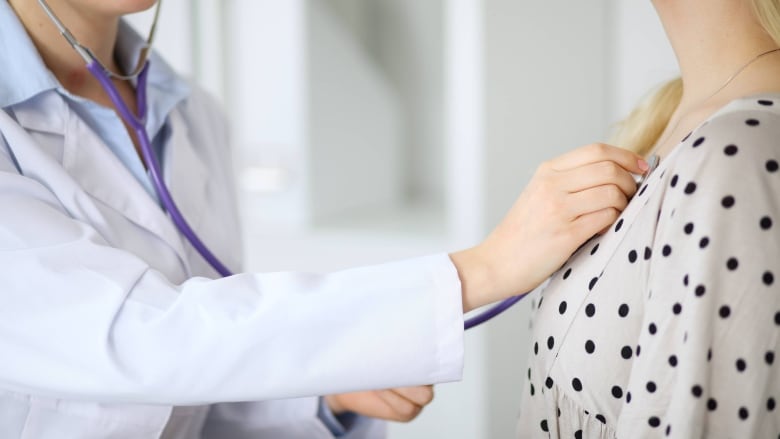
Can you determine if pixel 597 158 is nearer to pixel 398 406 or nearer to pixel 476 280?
pixel 476 280

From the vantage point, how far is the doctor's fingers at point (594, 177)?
0.75 m

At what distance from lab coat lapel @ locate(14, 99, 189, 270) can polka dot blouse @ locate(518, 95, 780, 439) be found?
1.95 ft

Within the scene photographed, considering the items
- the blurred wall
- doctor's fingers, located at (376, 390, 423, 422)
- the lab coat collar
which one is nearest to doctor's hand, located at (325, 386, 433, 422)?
doctor's fingers, located at (376, 390, 423, 422)

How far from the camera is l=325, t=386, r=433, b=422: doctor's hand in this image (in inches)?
41.1

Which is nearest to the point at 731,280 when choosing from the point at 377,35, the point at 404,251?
the point at 404,251

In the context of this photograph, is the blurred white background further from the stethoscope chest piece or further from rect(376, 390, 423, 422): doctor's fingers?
the stethoscope chest piece

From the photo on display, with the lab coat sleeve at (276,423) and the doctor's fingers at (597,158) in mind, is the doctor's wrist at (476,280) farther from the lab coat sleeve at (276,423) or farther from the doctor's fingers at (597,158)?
the lab coat sleeve at (276,423)

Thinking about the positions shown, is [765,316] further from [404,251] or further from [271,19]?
[271,19]

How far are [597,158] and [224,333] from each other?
1.34 feet

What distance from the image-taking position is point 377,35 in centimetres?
241

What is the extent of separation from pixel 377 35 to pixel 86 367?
5.86 feet

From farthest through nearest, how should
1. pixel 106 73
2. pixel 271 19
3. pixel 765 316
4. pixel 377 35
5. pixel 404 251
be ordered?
1. pixel 377 35
2. pixel 271 19
3. pixel 404 251
4. pixel 106 73
5. pixel 765 316

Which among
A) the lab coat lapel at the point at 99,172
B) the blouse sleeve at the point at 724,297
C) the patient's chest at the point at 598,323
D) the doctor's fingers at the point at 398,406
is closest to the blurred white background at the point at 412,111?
the doctor's fingers at the point at 398,406

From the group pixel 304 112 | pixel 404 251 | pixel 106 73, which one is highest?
pixel 106 73
